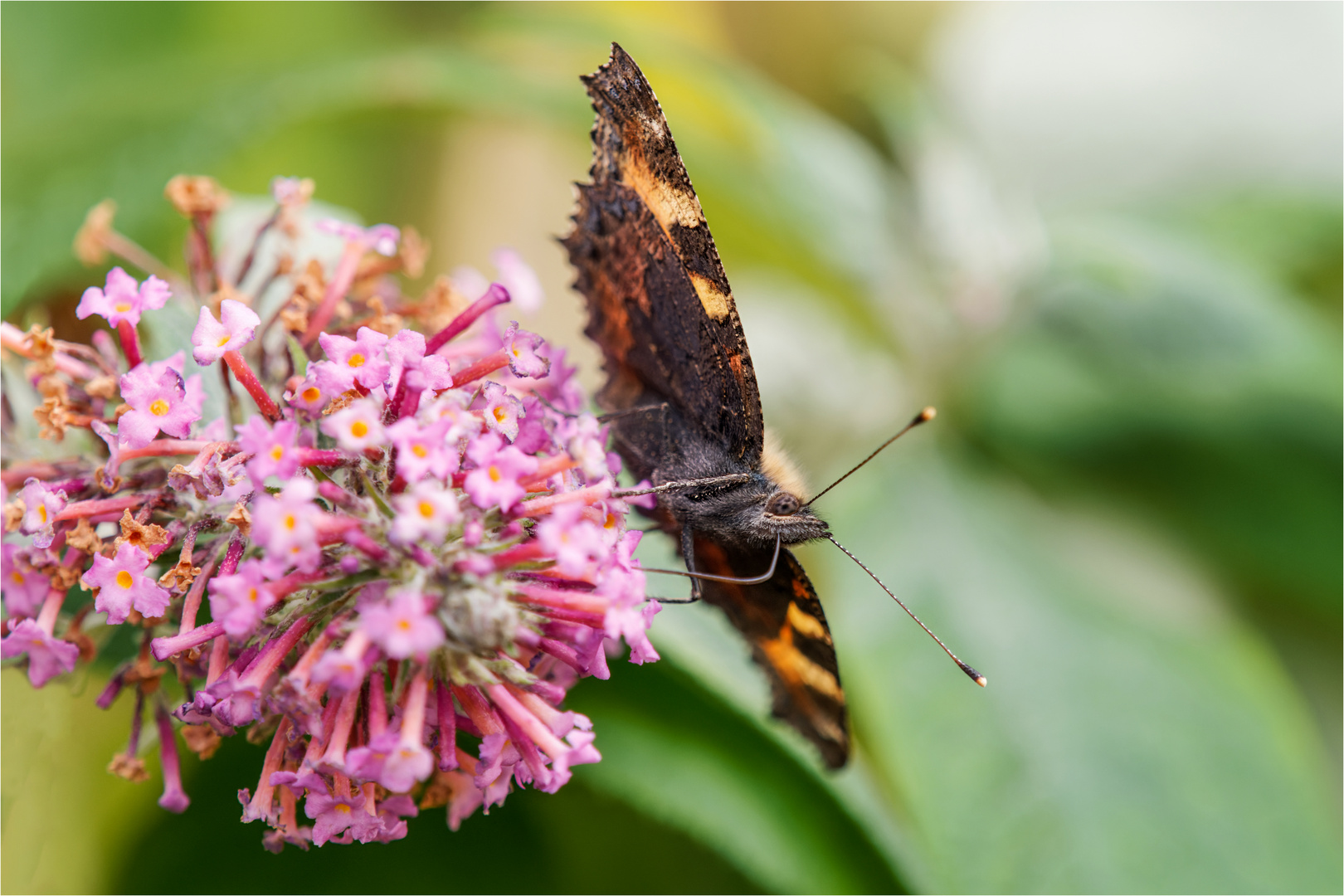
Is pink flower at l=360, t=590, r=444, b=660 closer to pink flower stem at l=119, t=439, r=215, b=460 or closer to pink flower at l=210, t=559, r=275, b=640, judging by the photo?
pink flower at l=210, t=559, r=275, b=640

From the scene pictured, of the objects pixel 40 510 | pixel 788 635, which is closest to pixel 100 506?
pixel 40 510

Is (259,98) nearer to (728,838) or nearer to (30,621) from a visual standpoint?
(30,621)

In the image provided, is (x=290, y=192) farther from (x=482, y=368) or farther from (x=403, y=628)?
(x=403, y=628)

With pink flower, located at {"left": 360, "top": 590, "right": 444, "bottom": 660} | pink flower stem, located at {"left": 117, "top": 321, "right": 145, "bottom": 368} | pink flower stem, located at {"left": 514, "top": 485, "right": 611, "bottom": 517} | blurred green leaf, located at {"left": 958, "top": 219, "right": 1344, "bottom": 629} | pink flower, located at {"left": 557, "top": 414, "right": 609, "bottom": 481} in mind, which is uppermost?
blurred green leaf, located at {"left": 958, "top": 219, "right": 1344, "bottom": 629}

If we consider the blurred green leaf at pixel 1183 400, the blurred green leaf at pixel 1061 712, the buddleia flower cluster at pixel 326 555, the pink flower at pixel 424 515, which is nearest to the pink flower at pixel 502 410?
the buddleia flower cluster at pixel 326 555

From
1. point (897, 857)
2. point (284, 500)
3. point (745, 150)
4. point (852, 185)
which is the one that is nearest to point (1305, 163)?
point (852, 185)

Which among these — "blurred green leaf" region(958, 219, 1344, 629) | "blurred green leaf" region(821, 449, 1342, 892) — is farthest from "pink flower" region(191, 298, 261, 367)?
"blurred green leaf" region(958, 219, 1344, 629)

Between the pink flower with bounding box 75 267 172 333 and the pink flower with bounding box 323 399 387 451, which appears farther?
the pink flower with bounding box 75 267 172 333
